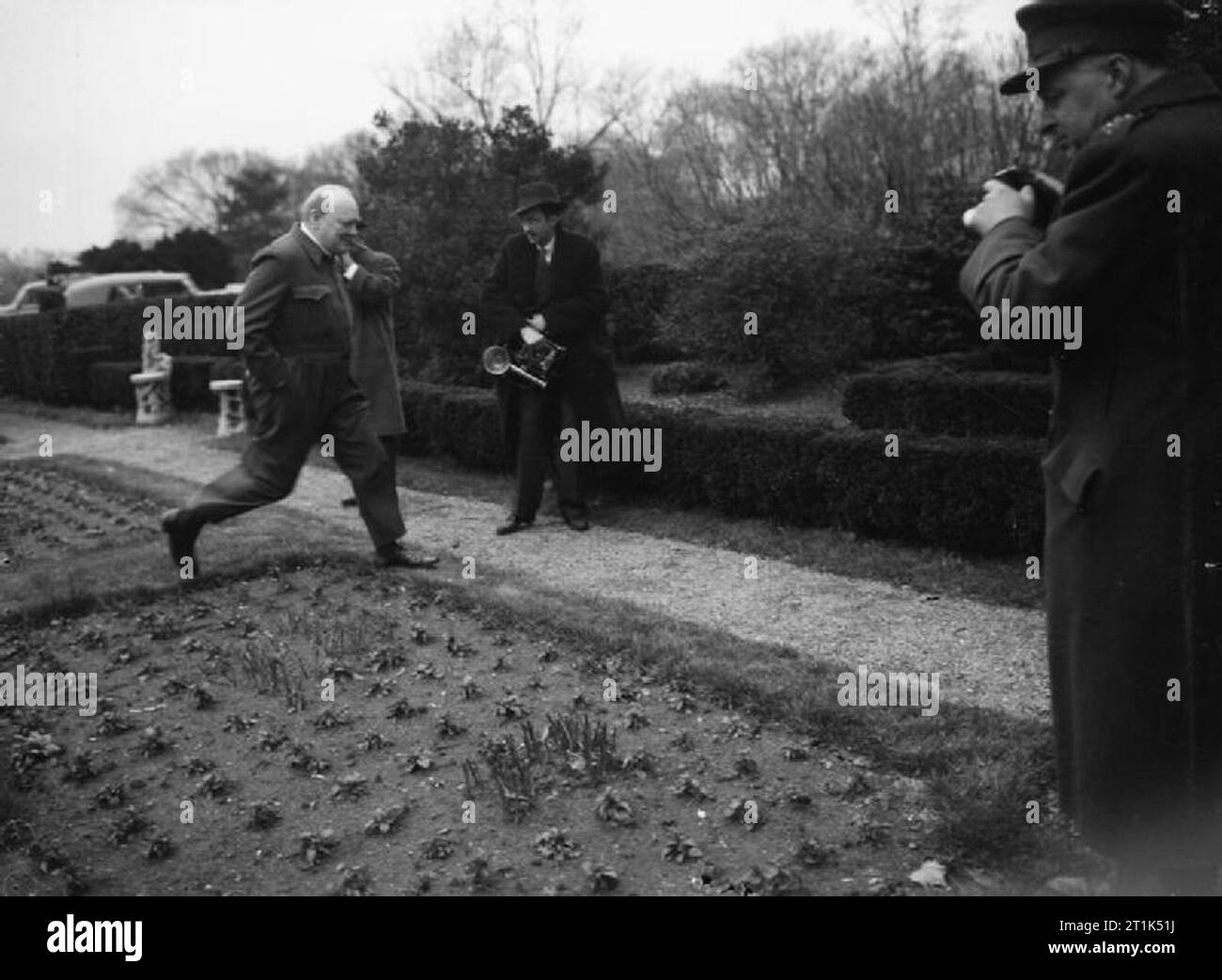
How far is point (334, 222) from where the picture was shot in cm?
796

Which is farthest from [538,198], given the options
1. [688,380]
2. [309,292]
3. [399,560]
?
[688,380]

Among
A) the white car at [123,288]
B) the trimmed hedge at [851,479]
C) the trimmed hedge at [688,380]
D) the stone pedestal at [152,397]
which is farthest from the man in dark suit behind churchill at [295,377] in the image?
the white car at [123,288]

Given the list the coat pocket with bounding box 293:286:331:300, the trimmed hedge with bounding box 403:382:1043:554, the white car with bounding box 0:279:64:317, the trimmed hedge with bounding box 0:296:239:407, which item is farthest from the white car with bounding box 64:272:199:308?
the coat pocket with bounding box 293:286:331:300

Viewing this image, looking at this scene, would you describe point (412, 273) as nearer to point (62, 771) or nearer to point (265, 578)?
point (265, 578)

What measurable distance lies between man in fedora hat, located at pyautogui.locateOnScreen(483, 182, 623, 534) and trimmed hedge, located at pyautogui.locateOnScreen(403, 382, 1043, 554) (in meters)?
0.61

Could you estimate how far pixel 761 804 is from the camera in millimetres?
4297

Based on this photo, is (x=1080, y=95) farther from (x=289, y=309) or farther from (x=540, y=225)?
(x=540, y=225)

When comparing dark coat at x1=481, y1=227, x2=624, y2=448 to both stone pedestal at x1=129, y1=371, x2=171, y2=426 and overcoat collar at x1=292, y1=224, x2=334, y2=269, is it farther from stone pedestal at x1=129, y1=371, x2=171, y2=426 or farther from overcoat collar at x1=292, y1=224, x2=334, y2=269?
stone pedestal at x1=129, y1=371, x2=171, y2=426

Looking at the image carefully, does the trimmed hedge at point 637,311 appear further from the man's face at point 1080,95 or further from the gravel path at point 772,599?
the man's face at point 1080,95

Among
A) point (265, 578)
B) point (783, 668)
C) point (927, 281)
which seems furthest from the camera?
point (927, 281)

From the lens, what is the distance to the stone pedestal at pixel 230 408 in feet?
52.5

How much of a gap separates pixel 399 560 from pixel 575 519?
1684mm
